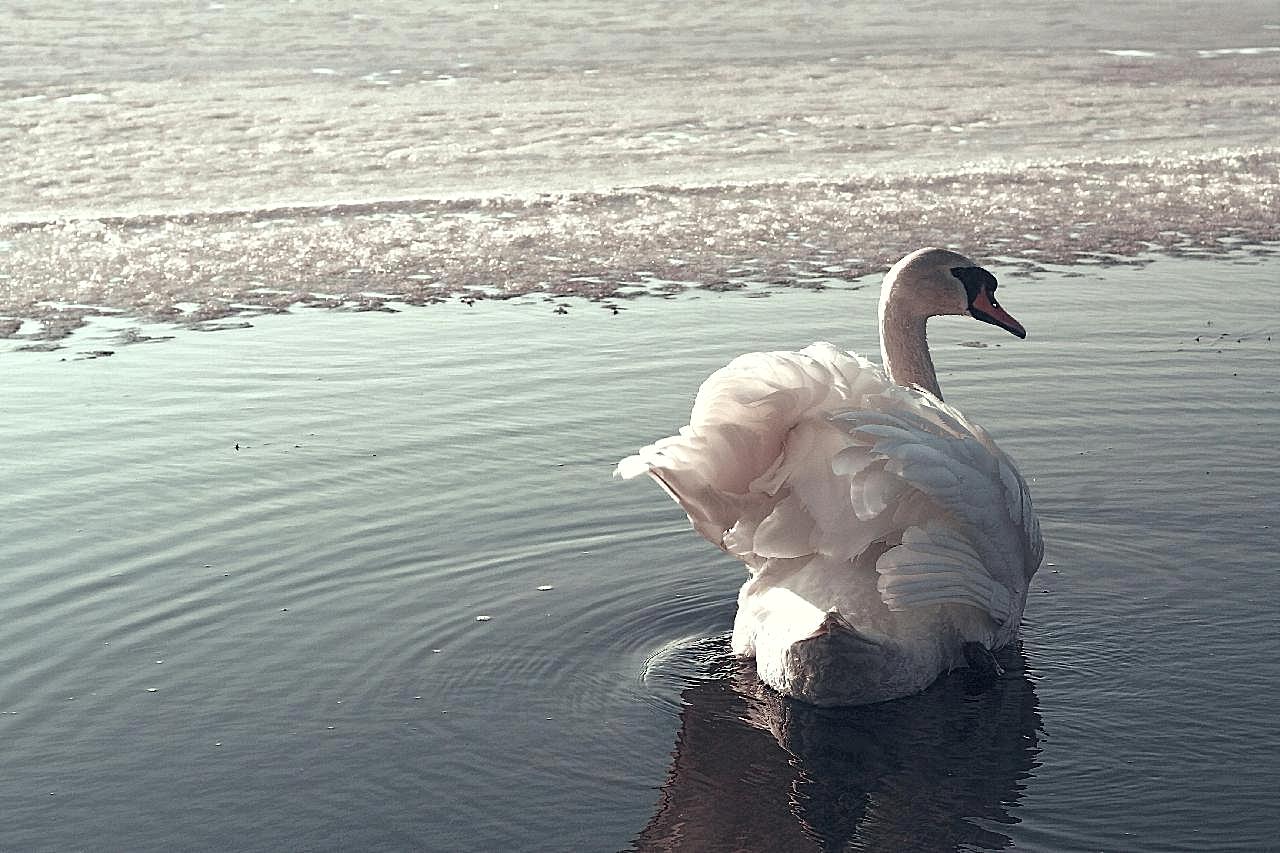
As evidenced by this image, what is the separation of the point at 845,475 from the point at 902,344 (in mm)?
1799

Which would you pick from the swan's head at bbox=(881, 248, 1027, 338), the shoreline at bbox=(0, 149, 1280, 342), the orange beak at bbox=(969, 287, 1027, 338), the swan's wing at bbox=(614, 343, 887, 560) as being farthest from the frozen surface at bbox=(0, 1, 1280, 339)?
the swan's wing at bbox=(614, 343, 887, 560)

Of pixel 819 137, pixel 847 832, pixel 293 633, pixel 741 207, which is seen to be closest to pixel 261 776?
pixel 293 633

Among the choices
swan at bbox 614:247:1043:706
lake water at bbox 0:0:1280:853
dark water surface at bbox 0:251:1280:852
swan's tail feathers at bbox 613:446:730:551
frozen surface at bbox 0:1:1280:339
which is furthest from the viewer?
frozen surface at bbox 0:1:1280:339

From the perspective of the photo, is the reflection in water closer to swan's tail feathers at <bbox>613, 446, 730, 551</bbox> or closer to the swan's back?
the swan's back

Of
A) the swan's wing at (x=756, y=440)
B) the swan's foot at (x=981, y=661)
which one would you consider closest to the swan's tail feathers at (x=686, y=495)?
the swan's wing at (x=756, y=440)

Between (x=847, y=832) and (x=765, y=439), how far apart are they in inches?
47.5

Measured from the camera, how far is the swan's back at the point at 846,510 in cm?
490

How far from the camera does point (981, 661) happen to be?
5.29m

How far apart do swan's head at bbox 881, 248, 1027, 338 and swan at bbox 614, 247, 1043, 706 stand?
56.6 inches

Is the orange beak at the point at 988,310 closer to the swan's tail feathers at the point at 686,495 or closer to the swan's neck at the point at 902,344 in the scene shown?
the swan's neck at the point at 902,344

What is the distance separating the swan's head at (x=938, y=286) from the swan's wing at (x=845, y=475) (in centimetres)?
148

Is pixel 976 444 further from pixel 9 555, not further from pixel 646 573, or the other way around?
pixel 9 555

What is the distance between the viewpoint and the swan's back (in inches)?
193

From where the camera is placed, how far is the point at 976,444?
5.22 meters
